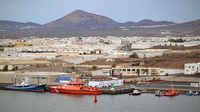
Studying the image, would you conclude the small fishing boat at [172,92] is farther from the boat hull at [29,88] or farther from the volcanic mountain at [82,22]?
the volcanic mountain at [82,22]

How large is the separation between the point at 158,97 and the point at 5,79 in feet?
18.5

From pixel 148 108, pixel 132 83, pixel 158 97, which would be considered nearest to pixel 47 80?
pixel 132 83

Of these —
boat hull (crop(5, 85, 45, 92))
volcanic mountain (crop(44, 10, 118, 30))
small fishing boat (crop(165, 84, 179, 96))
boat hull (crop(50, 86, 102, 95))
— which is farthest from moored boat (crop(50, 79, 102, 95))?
volcanic mountain (crop(44, 10, 118, 30))

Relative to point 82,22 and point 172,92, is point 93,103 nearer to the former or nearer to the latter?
point 172,92

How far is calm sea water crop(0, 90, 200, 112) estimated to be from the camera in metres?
13.8

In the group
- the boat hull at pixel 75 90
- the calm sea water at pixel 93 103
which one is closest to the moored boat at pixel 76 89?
the boat hull at pixel 75 90

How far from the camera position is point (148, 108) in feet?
45.8

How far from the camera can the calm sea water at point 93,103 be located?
1381 cm

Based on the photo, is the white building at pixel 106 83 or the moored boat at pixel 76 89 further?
the white building at pixel 106 83

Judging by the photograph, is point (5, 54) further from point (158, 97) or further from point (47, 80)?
point (158, 97)

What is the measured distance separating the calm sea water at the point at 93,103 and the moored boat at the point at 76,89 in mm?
409

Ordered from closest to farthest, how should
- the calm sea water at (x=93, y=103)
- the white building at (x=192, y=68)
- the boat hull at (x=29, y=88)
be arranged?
the calm sea water at (x=93, y=103)
the boat hull at (x=29, y=88)
the white building at (x=192, y=68)

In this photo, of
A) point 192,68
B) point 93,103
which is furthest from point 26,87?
point 192,68

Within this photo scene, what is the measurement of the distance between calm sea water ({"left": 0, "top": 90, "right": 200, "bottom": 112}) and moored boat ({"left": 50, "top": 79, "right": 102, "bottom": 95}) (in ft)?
1.34
